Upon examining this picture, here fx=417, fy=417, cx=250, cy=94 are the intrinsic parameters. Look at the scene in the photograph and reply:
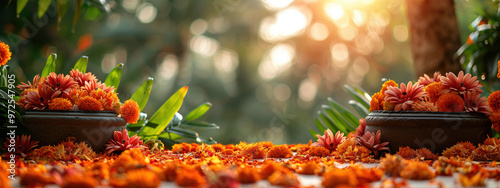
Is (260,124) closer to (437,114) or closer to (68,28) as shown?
(68,28)

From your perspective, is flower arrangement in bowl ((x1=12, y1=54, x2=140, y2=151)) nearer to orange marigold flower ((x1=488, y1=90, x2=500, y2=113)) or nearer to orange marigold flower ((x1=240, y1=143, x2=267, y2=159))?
orange marigold flower ((x1=240, y1=143, x2=267, y2=159))

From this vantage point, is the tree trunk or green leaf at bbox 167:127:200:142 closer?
green leaf at bbox 167:127:200:142

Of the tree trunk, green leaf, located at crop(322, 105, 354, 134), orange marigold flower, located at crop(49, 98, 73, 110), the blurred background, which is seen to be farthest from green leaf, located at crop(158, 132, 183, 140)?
the blurred background

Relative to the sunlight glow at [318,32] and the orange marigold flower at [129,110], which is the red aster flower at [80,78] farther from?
the sunlight glow at [318,32]

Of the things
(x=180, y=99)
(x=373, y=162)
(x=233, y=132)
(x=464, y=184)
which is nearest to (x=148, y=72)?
(x=233, y=132)

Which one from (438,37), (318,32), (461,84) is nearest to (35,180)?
(461,84)

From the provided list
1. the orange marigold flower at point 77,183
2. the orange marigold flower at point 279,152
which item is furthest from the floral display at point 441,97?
the orange marigold flower at point 77,183

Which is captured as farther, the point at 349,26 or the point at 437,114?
the point at 349,26
